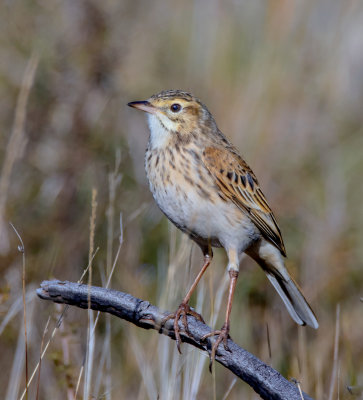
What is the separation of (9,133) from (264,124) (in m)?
2.79

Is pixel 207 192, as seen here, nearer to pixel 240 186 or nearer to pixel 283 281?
pixel 240 186

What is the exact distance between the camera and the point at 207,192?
4340 millimetres

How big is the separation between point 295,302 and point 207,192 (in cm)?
96

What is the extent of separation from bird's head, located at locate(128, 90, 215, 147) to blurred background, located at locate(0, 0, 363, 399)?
0.40m

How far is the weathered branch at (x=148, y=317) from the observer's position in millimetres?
2927

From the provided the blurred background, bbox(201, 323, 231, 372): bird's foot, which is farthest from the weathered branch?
the blurred background

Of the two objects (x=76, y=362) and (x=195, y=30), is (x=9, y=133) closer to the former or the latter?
(x=76, y=362)

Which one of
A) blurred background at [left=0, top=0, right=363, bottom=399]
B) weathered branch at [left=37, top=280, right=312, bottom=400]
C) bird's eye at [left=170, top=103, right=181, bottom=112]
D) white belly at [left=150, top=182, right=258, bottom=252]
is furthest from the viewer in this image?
blurred background at [left=0, top=0, right=363, bottom=399]

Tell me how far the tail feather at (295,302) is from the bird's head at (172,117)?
109 centimetres

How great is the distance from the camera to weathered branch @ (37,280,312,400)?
2.93m

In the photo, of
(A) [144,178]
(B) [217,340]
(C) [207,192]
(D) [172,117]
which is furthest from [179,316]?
(A) [144,178]

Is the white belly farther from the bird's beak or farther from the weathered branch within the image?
the weathered branch

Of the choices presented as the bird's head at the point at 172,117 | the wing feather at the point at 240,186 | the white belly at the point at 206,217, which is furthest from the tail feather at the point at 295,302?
the bird's head at the point at 172,117

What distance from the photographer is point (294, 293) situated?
4680 millimetres
